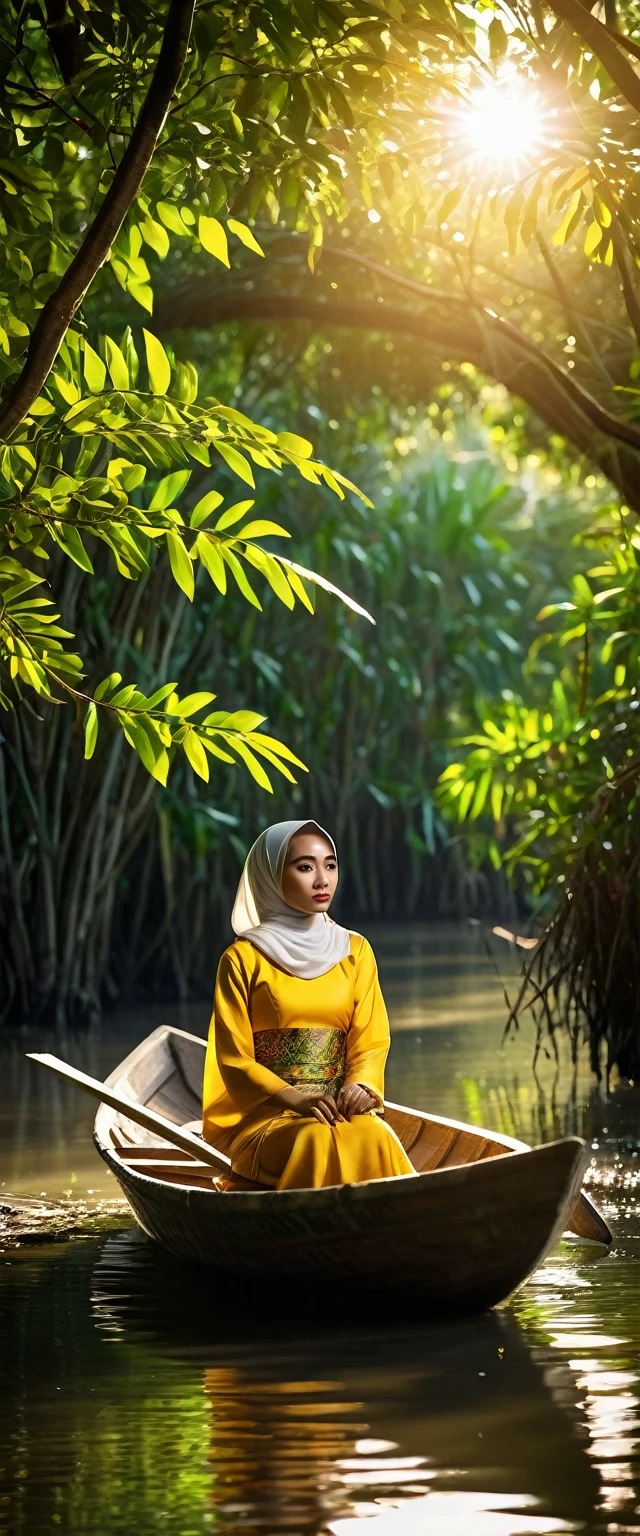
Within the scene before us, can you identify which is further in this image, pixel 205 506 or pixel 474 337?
pixel 474 337

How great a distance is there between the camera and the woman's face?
4.43m

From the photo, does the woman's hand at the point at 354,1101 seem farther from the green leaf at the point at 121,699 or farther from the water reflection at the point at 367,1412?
the green leaf at the point at 121,699

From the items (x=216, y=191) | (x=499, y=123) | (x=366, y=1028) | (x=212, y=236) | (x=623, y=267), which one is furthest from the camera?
(x=366, y=1028)

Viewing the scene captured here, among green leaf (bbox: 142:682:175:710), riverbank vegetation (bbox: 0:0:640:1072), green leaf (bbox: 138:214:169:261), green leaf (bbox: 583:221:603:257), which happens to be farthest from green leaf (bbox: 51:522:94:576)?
green leaf (bbox: 583:221:603:257)

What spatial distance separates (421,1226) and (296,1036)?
2.13 feet

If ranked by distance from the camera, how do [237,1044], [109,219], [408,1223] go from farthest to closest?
[237,1044]
[408,1223]
[109,219]

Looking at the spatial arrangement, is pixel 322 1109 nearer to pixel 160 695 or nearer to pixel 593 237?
pixel 160 695

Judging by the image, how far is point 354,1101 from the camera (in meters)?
4.36

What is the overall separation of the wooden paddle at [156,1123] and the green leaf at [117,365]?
181 centimetres

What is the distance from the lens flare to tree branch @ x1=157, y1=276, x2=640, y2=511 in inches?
66.4

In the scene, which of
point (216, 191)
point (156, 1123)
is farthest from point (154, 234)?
point (156, 1123)

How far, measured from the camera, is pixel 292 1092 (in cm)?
437

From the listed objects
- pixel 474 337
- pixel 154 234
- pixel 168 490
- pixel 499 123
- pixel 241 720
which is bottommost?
pixel 241 720

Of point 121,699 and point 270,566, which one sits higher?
point 270,566
